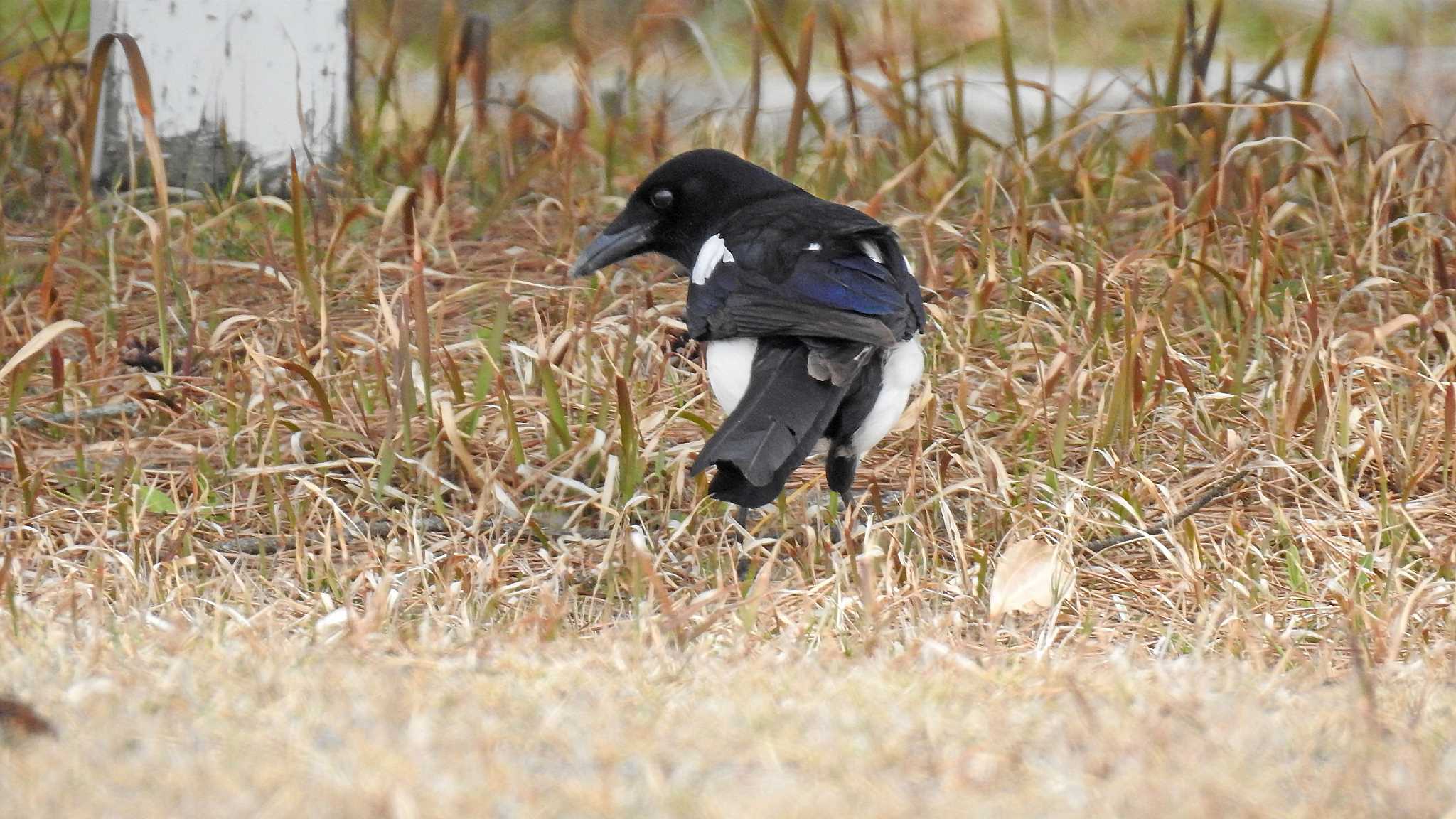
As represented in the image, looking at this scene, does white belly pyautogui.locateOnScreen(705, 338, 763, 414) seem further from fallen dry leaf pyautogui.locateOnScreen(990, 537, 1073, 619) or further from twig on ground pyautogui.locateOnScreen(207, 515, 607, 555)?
fallen dry leaf pyautogui.locateOnScreen(990, 537, 1073, 619)

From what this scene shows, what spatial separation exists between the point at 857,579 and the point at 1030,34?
6.35m

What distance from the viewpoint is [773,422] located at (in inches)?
128

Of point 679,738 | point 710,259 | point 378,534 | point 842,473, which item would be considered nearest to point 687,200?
point 710,259

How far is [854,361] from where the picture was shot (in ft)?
11.4

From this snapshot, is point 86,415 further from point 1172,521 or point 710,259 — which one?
point 1172,521

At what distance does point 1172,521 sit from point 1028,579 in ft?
1.40

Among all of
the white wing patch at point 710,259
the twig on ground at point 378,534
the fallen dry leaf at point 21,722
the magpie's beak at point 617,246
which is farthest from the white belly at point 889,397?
the fallen dry leaf at point 21,722

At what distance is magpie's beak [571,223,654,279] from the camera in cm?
429

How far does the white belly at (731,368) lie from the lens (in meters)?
3.58

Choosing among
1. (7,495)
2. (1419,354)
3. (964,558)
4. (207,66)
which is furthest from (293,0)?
(1419,354)

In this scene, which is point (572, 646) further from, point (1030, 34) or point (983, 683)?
point (1030, 34)

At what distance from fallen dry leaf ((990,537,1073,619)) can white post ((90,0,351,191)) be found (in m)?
2.94

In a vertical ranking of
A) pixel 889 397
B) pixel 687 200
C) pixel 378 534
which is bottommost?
pixel 378 534

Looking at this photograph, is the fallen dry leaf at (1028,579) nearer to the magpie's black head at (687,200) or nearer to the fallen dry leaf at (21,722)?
the magpie's black head at (687,200)
